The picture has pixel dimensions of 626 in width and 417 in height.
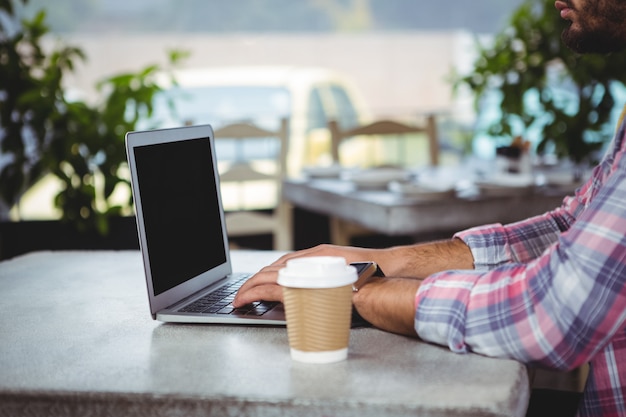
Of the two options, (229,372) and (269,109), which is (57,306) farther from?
(269,109)

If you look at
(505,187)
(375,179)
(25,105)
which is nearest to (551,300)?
(505,187)

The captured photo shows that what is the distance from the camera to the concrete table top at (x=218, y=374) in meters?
0.89

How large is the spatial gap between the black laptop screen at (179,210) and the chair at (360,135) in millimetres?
2297

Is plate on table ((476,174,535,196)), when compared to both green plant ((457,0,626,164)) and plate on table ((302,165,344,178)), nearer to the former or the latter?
plate on table ((302,165,344,178))

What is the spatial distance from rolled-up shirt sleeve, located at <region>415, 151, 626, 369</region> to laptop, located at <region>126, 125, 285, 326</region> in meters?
0.23

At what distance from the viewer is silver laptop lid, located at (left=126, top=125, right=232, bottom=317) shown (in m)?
1.20

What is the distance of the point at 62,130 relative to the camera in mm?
3379

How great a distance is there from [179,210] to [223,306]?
16cm

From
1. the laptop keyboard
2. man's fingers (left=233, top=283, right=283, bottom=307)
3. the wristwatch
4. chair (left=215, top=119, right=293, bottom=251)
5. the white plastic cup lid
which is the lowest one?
chair (left=215, top=119, right=293, bottom=251)

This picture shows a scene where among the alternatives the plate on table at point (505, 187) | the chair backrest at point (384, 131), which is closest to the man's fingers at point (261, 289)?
the plate on table at point (505, 187)

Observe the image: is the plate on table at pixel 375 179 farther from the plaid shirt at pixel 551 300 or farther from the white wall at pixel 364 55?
the white wall at pixel 364 55

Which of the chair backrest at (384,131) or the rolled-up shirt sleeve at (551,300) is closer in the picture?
the rolled-up shirt sleeve at (551,300)

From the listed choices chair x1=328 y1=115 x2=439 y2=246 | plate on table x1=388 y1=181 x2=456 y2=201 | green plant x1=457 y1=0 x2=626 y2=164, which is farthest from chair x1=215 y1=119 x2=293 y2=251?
plate on table x1=388 y1=181 x2=456 y2=201

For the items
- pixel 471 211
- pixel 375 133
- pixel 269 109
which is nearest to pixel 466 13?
pixel 269 109
